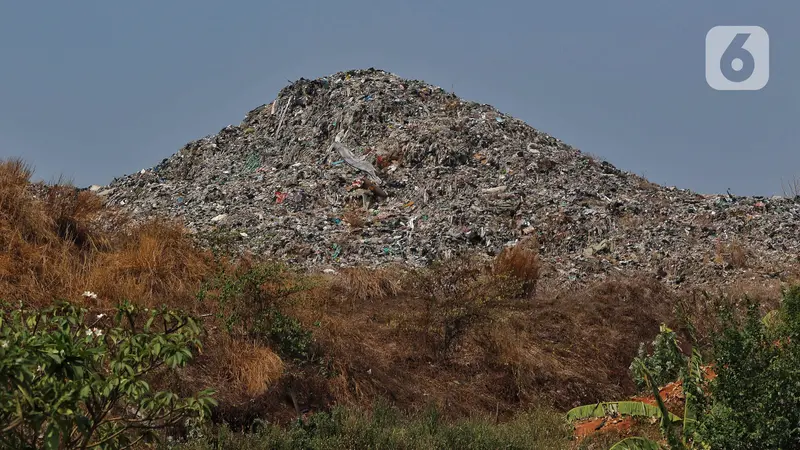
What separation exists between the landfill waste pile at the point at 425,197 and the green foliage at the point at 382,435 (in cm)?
480

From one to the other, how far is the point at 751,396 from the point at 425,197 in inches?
447

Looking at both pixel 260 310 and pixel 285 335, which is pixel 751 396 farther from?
pixel 260 310

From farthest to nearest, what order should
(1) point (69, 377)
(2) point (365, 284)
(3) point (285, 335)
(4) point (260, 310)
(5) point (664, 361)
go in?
(2) point (365, 284) → (4) point (260, 310) → (3) point (285, 335) → (5) point (664, 361) → (1) point (69, 377)

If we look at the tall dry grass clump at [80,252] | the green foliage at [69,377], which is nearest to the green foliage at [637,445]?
the green foliage at [69,377]

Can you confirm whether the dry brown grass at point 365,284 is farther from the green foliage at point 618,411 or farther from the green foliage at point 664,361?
the green foliage at point 664,361

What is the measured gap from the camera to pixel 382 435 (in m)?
7.16

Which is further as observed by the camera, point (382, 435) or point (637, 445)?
point (382, 435)

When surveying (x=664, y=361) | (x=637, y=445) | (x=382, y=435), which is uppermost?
(x=664, y=361)

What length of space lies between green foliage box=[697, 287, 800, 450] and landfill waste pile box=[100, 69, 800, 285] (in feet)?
23.0

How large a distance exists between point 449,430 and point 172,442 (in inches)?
86.3

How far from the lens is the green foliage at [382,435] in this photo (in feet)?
22.7

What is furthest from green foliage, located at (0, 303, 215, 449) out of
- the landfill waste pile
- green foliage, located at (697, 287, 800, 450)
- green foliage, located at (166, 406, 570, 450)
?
the landfill waste pile

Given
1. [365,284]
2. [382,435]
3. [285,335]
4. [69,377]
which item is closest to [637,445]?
[382,435]

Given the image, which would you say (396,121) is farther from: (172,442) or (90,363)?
(90,363)
